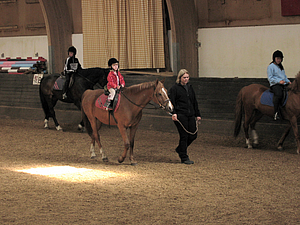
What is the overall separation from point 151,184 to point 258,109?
3831mm

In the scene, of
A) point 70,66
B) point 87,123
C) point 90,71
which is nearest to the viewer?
point 87,123

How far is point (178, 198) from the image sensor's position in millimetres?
5059

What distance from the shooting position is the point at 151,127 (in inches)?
444

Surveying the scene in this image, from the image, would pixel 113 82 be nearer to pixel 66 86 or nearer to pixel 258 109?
pixel 258 109

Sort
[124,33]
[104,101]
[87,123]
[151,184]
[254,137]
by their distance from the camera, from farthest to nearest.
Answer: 1. [124,33]
2. [254,137]
3. [87,123]
4. [104,101]
5. [151,184]

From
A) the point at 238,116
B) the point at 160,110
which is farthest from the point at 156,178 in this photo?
the point at 160,110

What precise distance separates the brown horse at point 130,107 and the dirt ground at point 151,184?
596 millimetres

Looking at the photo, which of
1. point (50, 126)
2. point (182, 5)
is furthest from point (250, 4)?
point (50, 126)

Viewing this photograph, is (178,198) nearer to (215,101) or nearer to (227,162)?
(227,162)

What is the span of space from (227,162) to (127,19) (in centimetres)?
688

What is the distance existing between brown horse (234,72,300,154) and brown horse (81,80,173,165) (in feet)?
8.95

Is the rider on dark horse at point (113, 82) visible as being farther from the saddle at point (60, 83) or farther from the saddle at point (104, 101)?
the saddle at point (60, 83)

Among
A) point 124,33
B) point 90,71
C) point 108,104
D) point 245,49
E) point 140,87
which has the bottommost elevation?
point 108,104

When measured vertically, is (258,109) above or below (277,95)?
below
